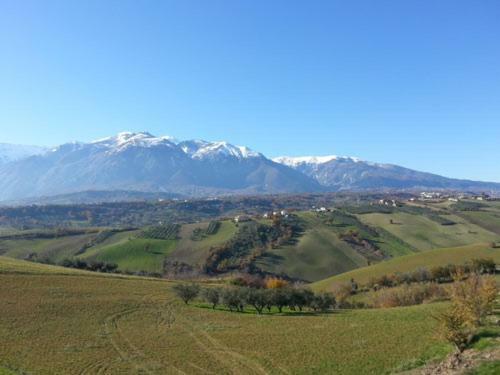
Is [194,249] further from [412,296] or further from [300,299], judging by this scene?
[412,296]

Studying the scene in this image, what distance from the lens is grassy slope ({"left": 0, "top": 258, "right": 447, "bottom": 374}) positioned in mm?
40469

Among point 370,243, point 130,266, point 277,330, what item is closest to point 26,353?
point 277,330

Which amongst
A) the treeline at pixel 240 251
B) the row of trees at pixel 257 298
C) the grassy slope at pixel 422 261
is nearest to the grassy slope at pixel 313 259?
the treeline at pixel 240 251

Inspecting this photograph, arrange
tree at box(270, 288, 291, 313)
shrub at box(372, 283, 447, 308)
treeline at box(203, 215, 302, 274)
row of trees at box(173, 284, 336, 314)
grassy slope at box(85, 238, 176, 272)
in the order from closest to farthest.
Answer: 1. row of trees at box(173, 284, 336, 314)
2. tree at box(270, 288, 291, 313)
3. shrub at box(372, 283, 447, 308)
4. grassy slope at box(85, 238, 176, 272)
5. treeline at box(203, 215, 302, 274)

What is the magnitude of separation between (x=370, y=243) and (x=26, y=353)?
169243 millimetres

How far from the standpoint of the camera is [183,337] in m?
51.2

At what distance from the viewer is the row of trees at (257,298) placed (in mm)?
70688

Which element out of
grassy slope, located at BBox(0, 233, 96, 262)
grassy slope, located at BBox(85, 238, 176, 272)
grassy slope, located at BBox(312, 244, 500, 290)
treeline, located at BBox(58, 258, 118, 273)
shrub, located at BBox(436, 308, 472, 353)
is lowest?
grassy slope, located at BBox(0, 233, 96, 262)

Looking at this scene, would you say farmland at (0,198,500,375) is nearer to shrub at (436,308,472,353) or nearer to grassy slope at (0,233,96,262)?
shrub at (436,308,472,353)

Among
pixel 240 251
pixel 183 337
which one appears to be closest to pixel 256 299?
pixel 183 337

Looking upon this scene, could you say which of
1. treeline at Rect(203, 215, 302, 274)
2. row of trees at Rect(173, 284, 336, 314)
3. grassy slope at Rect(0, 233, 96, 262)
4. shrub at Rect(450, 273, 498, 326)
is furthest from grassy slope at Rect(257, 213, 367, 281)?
shrub at Rect(450, 273, 498, 326)

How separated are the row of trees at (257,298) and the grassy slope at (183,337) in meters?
3.59

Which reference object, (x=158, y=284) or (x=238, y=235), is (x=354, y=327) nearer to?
(x=158, y=284)

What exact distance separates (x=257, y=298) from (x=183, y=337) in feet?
69.7
